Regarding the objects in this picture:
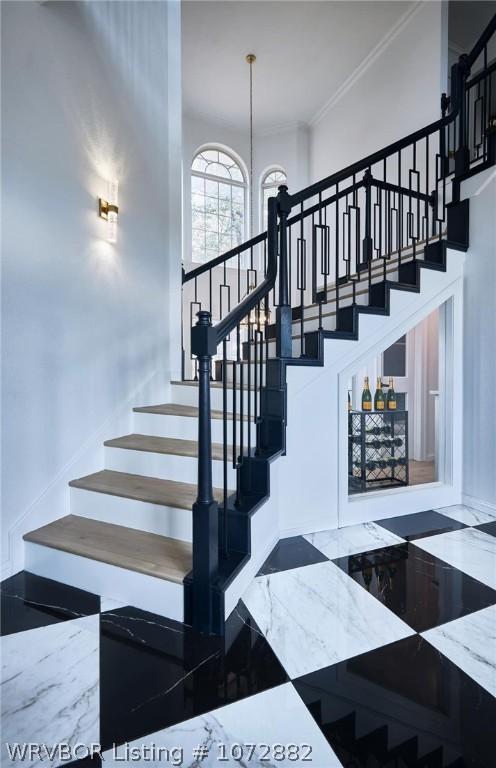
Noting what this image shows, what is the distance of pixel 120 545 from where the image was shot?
190 centimetres

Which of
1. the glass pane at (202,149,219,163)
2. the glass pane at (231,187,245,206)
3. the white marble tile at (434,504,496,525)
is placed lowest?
the white marble tile at (434,504,496,525)

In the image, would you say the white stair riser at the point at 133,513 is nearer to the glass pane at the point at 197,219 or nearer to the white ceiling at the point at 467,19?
the glass pane at the point at 197,219

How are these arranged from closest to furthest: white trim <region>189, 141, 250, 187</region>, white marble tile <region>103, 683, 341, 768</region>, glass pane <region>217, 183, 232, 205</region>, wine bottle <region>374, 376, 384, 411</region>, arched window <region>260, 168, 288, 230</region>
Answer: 1. white marble tile <region>103, 683, 341, 768</region>
2. wine bottle <region>374, 376, 384, 411</region>
3. white trim <region>189, 141, 250, 187</region>
4. glass pane <region>217, 183, 232, 205</region>
5. arched window <region>260, 168, 288, 230</region>

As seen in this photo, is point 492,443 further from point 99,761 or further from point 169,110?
point 169,110

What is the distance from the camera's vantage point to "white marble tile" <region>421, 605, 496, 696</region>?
1324 millimetres

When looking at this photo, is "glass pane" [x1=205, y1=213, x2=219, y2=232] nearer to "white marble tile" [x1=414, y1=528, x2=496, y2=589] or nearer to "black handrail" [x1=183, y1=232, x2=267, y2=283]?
"black handrail" [x1=183, y1=232, x2=267, y2=283]

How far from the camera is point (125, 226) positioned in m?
3.01

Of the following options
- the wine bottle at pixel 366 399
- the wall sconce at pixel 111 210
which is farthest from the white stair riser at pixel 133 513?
the wine bottle at pixel 366 399

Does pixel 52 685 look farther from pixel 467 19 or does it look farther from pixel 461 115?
pixel 467 19

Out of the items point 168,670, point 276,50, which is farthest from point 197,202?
point 168,670

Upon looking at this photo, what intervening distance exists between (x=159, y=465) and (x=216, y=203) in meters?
5.76

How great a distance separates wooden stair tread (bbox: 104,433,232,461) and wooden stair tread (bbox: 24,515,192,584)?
18.5 inches

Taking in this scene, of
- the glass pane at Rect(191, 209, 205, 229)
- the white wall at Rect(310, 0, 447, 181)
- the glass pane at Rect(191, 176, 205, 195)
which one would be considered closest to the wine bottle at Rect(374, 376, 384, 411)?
the white wall at Rect(310, 0, 447, 181)

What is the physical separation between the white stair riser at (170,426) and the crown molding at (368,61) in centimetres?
544
